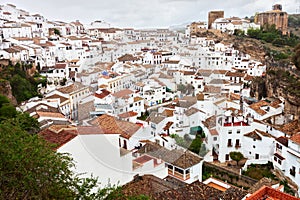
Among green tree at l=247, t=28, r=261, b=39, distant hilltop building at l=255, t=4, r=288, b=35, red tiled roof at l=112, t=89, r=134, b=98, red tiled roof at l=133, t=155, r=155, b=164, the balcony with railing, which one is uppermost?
distant hilltop building at l=255, t=4, r=288, b=35

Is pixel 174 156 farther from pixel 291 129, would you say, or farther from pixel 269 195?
pixel 291 129

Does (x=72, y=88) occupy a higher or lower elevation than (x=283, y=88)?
higher

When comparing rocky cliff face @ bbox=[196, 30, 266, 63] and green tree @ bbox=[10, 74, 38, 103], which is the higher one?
rocky cliff face @ bbox=[196, 30, 266, 63]

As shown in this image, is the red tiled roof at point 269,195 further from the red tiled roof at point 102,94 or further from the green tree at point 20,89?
the green tree at point 20,89

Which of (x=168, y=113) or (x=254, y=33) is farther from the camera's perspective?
(x=254, y=33)

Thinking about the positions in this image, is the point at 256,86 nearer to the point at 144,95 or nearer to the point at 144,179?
the point at 144,95

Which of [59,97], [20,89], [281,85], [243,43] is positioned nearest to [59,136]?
[59,97]

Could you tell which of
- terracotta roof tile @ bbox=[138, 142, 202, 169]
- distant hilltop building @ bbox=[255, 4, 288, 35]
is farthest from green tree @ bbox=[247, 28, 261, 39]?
terracotta roof tile @ bbox=[138, 142, 202, 169]

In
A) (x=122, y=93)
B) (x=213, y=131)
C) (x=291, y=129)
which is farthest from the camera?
(x=122, y=93)

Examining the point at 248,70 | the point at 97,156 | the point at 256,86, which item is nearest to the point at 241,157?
the point at 97,156

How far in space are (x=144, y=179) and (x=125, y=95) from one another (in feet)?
9.37

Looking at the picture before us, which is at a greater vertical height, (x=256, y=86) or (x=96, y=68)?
(x=96, y=68)

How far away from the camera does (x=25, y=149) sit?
7.29ft

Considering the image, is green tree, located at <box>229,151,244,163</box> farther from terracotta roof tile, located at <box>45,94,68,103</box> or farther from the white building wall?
terracotta roof tile, located at <box>45,94,68,103</box>
